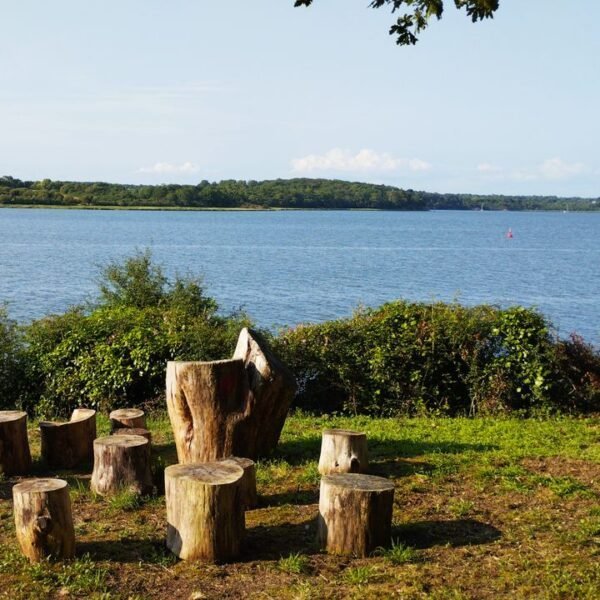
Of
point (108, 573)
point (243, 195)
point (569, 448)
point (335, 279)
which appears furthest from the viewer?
point (243, 195)

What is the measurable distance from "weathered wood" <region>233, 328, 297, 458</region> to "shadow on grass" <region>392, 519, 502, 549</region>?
2316mm

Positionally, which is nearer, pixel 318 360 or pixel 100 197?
pixel 318 360

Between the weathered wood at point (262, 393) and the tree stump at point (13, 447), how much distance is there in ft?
8.25

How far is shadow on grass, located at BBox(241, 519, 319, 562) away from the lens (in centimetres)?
665

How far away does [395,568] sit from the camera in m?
6.32

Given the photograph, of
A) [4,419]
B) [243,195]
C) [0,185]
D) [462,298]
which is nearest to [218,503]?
[4,419]

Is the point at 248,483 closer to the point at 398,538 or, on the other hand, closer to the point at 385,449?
the point at 398,538

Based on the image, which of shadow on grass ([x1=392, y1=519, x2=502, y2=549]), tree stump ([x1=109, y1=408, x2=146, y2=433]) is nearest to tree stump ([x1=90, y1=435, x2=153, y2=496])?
tree stump ([x1=109, y1=408, x2=146, y2=433])

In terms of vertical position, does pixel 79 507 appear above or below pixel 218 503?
below

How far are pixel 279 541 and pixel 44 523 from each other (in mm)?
1919

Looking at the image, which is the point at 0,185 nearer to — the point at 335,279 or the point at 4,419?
the point at 335,279

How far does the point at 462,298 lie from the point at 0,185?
12693 cm

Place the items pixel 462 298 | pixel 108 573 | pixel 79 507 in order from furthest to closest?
pixel 462 298
pixel 79 507
pixel 108 573

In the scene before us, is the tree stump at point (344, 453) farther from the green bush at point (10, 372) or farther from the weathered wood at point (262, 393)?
the green bush at point (10, 372)
